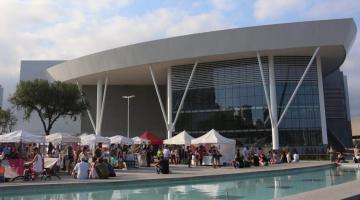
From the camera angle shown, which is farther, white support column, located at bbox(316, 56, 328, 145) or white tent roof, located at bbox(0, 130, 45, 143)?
white support column, located at bbox(316, 56, 328, 145)

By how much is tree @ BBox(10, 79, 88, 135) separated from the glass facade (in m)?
11.5

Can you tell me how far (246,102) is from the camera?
41562 millimetres

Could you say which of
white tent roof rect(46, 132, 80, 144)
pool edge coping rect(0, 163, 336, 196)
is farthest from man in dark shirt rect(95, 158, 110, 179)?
white tent roof rect(46, 132, 80, 144)

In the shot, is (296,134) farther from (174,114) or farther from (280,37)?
(174,114)

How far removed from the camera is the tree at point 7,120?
56.7 m

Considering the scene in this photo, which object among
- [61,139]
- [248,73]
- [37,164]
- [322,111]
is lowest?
[37,164]

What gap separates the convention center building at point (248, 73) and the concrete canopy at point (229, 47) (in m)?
0.09

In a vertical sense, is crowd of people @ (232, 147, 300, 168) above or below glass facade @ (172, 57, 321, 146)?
below

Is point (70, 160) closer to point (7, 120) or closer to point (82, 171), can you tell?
point (82, 171)

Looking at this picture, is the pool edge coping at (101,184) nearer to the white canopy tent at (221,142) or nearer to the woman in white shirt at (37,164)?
the woman in white shirt at (37,164)

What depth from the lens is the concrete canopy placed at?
37281 mm

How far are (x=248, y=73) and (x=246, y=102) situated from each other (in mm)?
2959

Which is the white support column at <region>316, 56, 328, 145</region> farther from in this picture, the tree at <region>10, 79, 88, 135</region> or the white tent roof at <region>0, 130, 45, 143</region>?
the white tent roof at <region>0, 130, 45, 143</region>

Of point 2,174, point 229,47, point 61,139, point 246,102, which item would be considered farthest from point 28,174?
point 246,102
